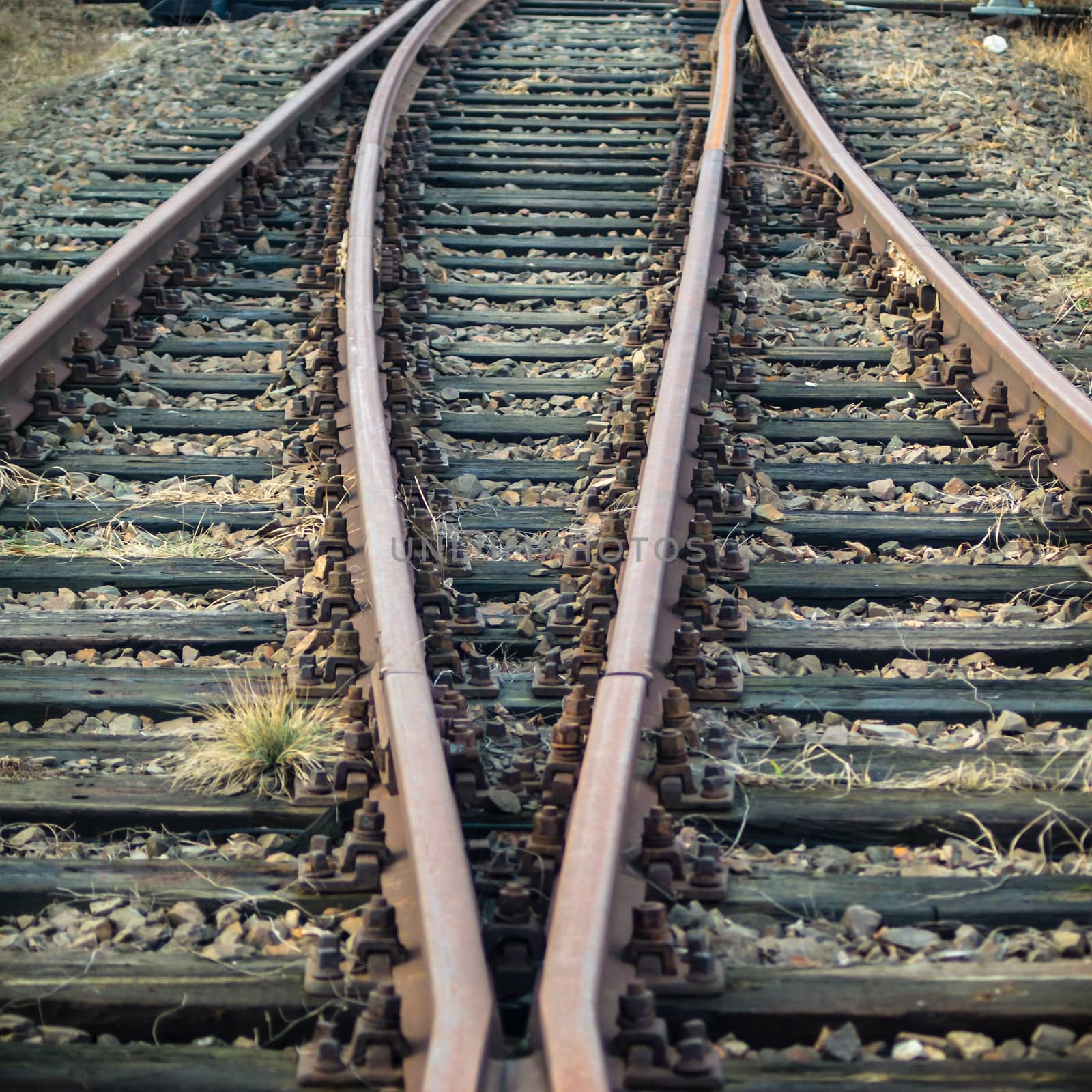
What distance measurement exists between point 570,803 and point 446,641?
858mm

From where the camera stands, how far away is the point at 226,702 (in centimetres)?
371

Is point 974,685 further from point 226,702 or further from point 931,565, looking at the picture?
point 226,702

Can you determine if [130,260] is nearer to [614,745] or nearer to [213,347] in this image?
[213,347]

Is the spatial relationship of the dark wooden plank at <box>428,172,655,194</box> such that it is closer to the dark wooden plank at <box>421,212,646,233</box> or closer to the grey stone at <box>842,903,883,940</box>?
the dark wooden plank at <box>421,212,646,233</box>

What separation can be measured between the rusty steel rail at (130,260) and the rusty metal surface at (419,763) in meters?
1.10

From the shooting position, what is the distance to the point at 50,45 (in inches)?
512

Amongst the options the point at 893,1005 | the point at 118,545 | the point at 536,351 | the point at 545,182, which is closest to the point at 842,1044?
the point at 893,1005

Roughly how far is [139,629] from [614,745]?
1.64 meters

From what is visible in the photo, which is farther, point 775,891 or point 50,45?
point 50,45

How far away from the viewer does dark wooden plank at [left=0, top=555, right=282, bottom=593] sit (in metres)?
4.38

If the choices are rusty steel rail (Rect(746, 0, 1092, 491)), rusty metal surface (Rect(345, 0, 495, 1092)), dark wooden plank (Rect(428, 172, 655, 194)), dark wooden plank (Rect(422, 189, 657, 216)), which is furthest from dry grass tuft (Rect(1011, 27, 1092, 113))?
rusty metal surface (Rect(345, 0, 495, 1092))

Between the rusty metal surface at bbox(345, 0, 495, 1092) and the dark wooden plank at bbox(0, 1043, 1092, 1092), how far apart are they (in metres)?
0.36

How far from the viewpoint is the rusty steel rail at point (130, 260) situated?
215 inches

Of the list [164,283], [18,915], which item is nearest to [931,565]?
[18,915]
